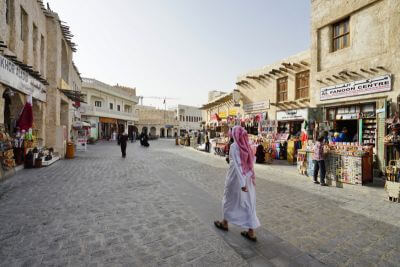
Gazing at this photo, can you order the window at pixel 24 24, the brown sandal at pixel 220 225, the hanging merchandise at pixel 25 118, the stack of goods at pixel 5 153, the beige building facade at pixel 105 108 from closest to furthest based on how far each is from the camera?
the brown sandal at pixel 220 225 < the stack of goods at pixel 5 153 < the hanging merchandise at pixel 25 118 < the window at pixel 24 24 < the beige building facade at pixel 105 108

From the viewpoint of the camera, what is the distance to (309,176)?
8.74 m

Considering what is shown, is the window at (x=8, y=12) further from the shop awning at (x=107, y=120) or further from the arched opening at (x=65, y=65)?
the shop awning at (x=107, y=120)

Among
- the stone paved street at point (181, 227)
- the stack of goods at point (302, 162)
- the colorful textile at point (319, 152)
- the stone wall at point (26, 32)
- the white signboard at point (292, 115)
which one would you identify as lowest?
the stone paved street at point (181, 227)

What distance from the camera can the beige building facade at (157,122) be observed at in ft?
207

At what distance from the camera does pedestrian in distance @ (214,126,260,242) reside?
3641 millimetres

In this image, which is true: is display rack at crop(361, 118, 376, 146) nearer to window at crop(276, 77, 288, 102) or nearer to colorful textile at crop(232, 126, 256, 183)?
window at crop(276, 77, 288, 102)

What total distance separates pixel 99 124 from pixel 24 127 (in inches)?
1150

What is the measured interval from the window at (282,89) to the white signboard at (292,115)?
1.05m

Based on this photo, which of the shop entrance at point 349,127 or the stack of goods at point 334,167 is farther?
the shop entrance at point 349,127

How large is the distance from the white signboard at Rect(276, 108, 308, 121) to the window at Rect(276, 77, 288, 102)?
1.05 metres

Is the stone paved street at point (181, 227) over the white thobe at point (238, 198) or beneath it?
beneath

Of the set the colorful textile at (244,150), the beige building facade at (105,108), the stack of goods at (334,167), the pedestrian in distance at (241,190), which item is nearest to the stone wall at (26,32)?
the colorful textile at (244,150)

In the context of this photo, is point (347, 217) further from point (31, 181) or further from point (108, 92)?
point (108, 92)

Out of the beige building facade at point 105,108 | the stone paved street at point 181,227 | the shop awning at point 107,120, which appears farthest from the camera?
the shop awning at point 107,120
